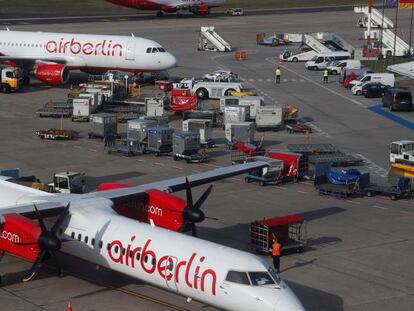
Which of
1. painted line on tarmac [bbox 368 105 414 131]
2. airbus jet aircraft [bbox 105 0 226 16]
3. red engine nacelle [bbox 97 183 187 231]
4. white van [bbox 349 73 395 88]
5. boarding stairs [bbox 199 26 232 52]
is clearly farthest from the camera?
airbus jet aircraft [bbox 105 0 226 16]

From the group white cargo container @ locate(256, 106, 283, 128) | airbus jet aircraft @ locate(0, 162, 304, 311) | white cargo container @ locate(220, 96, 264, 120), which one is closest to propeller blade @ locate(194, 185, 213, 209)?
airbus jet aircraft @ locate(0, 162, 304, 311)

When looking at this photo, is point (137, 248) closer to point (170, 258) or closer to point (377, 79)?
point (170, 258)

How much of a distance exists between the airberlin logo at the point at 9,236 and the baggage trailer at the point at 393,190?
73.8 ft

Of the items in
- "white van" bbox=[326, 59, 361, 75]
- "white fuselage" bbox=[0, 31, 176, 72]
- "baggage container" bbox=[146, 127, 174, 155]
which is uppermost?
"white fuselage" bbox=[0, 31, 176, 72]

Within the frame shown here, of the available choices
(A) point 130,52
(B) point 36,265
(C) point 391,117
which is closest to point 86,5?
(A) point 130,52

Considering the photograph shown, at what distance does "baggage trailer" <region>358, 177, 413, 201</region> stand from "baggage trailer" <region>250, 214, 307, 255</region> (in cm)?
1081

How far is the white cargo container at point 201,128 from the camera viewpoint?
61.7m

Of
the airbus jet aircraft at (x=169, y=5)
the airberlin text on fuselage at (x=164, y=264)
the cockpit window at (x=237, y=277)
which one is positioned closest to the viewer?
the cockpit window at (x=237, y=277)

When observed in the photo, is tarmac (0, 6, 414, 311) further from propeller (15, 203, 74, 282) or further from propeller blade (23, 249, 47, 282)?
propeller (15, 203, 74, 282)

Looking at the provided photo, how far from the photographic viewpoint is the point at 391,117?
74.8 meters

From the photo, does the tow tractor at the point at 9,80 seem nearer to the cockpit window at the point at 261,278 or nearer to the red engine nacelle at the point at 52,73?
the red engine nacelle at the point at 52,73

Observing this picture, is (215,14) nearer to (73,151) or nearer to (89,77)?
(89,77)

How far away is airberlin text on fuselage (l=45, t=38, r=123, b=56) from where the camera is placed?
84188 millimetres

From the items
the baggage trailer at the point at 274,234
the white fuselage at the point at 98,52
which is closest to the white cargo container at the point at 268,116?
the white fuselage at the point at 98,52
